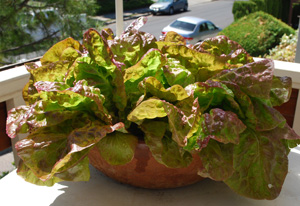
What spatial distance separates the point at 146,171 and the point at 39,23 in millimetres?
3738

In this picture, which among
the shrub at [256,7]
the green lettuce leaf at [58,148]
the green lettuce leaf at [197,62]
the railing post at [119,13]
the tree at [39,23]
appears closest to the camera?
the green lettuce leaf at [58,148]

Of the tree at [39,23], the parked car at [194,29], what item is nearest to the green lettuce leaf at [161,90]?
the tree at [39,23]

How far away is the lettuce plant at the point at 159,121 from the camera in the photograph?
55 centimetres

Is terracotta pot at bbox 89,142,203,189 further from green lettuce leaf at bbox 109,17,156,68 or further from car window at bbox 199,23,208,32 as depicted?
car window at bbox 199,23,208,32

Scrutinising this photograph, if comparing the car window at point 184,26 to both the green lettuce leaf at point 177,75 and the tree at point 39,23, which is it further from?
the green lettuce leaf at point 177,75

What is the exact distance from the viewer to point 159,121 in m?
0.59

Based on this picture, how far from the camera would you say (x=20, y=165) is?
621 mm

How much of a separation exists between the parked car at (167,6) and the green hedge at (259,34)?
8.78 meters

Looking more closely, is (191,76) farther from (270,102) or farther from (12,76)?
(12,76)

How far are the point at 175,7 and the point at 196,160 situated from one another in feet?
51.0

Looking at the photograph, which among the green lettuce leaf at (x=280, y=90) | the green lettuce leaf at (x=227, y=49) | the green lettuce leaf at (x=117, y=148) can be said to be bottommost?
the green lettuce leaf at (x=117, y=148)

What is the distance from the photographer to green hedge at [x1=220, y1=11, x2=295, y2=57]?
19.5 ft

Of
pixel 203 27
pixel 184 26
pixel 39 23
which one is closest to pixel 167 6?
pixel 184 26

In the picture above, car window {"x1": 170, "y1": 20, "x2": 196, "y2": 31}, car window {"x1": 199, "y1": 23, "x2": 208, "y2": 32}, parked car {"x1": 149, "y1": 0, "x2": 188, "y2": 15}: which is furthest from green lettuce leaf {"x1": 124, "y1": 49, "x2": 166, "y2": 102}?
parked car {"x1": 149, "y1": 0, "x2": 188, "y2": 15}
